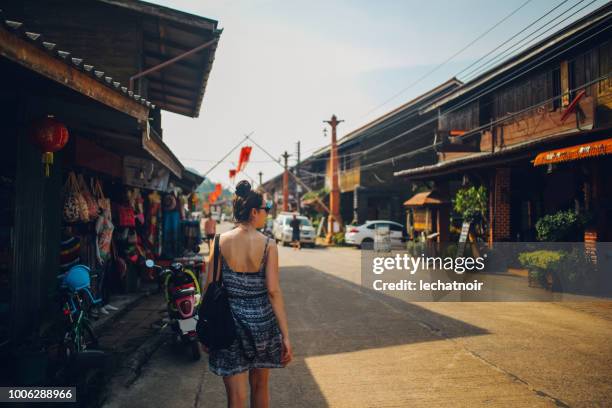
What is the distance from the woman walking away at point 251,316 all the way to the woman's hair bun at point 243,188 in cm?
16

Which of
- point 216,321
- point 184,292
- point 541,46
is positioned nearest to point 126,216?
point 184,292

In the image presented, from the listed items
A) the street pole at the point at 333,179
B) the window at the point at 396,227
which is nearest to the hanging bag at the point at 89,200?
the window at the point at 396,227

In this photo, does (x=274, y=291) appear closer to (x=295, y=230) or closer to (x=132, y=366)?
(x=132, y=366)

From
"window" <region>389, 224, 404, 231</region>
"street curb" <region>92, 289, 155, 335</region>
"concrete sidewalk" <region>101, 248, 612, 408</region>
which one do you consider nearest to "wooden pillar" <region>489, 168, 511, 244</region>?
"concrete sidewalk" <region>101, 248, 612, 408</region>

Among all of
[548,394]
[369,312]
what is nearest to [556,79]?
[369,312]

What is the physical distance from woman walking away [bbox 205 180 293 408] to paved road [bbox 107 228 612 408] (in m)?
1.42

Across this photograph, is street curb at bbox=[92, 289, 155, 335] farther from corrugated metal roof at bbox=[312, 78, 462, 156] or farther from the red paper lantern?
corrugated metal roof at bbox=[312, 78, 462, 156]

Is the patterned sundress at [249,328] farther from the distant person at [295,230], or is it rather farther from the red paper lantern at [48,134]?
the distant person at [295,230]

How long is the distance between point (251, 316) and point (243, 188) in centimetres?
93

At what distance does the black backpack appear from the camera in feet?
9.53

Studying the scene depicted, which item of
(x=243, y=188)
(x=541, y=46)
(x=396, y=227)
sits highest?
(x=541, y=46)

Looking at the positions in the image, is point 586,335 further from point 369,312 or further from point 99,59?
point 99,59

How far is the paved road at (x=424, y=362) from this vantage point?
437 cm

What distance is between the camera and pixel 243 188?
331 centimetres
